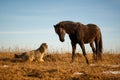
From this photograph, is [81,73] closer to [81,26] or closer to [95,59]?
[81,26]

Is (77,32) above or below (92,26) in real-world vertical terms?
below

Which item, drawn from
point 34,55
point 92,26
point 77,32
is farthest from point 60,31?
point 34,55

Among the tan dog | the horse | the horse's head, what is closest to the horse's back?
the horse

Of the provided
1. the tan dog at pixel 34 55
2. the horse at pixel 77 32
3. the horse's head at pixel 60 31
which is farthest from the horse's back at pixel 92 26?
the tan dog at pixel 34 55

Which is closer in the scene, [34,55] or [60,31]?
[60,31]

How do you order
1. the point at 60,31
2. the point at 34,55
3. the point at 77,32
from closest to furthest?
1. the point at 60,31
2. the point at 77,32
3. the point at 34,55

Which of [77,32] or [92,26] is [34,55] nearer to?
[77,32]

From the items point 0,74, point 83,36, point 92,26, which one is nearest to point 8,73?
point 0,74

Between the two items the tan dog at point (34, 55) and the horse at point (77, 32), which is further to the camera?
the tan dog at point (34, 55)

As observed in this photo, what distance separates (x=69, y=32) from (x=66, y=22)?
1.87ft

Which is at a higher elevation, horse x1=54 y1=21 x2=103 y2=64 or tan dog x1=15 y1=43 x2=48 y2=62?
horse x1=54 y1=21 x2=103 y2=64

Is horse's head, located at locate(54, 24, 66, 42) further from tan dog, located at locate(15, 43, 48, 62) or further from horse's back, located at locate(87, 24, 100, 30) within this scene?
tan dog, located at locate(15, 43, 48, 62)

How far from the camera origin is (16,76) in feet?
33.4

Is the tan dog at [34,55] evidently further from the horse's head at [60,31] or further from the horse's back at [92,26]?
the horse's back at [92,26]
